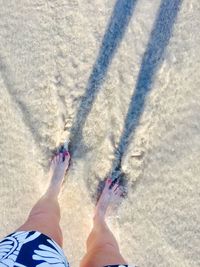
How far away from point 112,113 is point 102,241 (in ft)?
1.79

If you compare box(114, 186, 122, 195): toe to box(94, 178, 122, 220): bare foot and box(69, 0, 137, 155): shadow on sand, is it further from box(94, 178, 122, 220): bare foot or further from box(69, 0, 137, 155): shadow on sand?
box(69, 0, 137, 155): shadow on sand

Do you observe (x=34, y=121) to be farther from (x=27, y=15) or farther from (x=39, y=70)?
(x=27, y=15)

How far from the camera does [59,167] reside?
6.61 feet

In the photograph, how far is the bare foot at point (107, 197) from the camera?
2.00m

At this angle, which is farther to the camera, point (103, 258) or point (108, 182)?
point (108, 182)

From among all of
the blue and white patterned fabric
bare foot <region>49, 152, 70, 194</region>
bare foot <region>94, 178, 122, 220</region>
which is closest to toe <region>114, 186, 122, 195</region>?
bare foot <region>94, 178, 122, 220</region>

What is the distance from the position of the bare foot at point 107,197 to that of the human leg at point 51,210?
19cm

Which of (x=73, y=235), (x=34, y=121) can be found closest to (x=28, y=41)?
→ (x=34, y=121)

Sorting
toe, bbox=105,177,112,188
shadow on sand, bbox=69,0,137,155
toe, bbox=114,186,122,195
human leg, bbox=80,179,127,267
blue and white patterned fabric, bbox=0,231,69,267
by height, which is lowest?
human leg, bbox=80,179,127,267

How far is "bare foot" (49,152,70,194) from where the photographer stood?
2.01 meters

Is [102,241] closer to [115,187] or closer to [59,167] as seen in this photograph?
[115,187]

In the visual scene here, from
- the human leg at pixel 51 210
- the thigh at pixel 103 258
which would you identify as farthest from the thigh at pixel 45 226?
the thigh at pixel 103 258

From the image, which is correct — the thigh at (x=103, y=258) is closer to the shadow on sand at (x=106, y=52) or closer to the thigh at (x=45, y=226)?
the thigh at (x=45, y=226)

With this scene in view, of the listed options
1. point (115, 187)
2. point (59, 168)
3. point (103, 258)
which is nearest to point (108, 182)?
point (115, 187)
